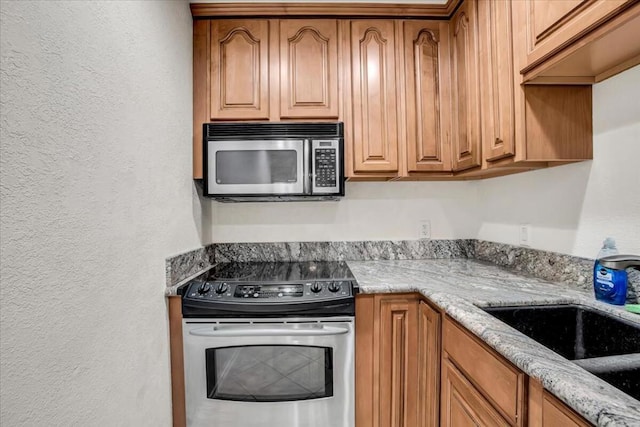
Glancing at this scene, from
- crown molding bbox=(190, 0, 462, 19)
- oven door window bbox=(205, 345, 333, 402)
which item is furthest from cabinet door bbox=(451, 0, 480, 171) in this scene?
oven door window bbox=(205, 345, 333, 402)

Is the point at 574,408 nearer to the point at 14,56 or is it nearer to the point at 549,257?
the point at 549,257

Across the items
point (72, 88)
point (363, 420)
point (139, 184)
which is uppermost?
point (72, 88)

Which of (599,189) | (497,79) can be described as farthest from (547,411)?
(497,79)

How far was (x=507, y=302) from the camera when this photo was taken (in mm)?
1091

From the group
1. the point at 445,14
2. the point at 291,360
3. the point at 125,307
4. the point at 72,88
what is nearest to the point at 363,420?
the point at 291,360

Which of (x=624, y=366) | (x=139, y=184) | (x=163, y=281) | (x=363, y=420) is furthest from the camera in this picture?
(x=363, y=420)

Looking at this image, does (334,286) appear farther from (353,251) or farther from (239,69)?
(239,69)

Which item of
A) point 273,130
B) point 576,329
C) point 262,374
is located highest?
point 273,130

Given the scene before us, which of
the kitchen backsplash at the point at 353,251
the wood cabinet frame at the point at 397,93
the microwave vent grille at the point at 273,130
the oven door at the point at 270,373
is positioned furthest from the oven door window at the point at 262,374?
the microwave vent grille at the point at 273,130

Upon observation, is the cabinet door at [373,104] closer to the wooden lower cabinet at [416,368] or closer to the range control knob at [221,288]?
the wooden lower cabinet at [416,368]

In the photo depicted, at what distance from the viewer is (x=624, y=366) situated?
0.79 metres

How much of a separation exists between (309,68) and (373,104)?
42cm

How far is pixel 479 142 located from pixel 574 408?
120 centimetres

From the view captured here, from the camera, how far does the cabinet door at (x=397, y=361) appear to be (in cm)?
140
